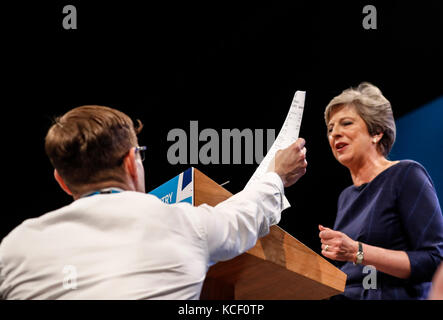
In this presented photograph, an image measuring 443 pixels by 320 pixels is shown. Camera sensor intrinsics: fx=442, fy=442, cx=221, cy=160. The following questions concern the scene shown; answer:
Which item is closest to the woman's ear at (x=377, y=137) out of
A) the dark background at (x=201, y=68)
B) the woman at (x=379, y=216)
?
the woman at (x=379, y=216)

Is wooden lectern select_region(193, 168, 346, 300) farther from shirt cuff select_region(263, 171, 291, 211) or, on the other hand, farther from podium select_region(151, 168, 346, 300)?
shirt cuff select_region(263, 171, 291, 211)

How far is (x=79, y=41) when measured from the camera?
3.02 meters

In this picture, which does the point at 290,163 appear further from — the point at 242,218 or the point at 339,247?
the point at 339,247

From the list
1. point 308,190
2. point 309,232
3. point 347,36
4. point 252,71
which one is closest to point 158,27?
point 252,71

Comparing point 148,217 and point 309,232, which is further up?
point 148,217

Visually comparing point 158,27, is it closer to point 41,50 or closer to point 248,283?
point 41,50

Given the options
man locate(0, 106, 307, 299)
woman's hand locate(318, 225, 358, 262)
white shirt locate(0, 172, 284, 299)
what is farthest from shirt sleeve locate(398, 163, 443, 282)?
white shirt locate(0, 172, 284, 299)

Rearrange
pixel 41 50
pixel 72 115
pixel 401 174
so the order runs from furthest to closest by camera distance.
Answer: pixel 41 50
pixel 401 174
pixel 72 115

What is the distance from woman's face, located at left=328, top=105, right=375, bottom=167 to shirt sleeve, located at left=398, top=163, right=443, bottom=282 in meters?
0.35

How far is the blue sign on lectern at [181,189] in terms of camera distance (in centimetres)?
127

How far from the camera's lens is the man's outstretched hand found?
53.1 inches

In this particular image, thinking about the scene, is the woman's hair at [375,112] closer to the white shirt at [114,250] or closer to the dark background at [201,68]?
the dark background at [201,68]

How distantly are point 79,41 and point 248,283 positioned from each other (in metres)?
2.24

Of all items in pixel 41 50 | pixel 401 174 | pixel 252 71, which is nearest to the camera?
pixel 401 174
